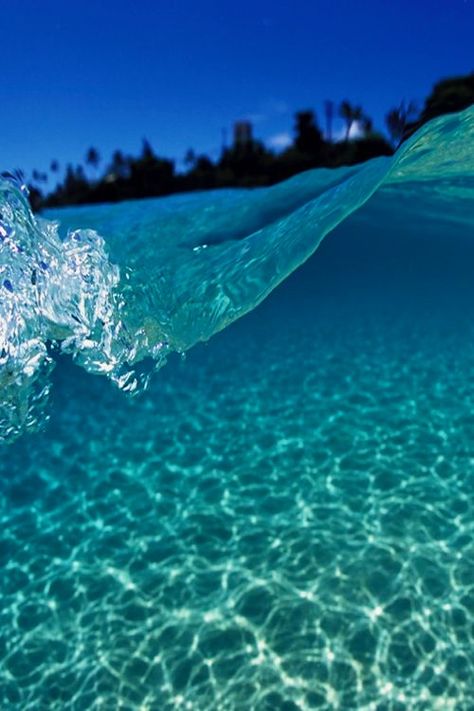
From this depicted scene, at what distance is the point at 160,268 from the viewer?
11.2m

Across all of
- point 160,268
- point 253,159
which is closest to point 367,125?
point 253,159

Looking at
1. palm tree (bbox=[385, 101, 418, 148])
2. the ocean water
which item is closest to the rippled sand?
the ocean water

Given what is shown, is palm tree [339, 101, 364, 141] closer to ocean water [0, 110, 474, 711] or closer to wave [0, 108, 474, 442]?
wave [0, 108, 474, 442]

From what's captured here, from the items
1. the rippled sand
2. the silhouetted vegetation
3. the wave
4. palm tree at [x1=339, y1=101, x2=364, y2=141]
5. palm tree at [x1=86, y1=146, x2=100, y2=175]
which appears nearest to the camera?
the rippled sand

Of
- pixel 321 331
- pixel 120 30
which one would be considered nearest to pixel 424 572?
pixel 120 30

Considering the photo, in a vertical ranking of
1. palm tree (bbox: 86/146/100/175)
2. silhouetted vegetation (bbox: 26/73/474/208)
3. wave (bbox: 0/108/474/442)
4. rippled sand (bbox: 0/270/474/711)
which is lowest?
rippled sand (bbox: 0/270/474/711)

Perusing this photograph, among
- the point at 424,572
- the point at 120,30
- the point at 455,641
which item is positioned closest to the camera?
the point at 455,641

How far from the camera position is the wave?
734cm

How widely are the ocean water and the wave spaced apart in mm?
47

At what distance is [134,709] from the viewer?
5090 mm

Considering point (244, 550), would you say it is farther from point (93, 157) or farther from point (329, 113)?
point (93, 157)

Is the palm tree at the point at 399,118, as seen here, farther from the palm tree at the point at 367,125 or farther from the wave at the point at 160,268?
the wave at the point at 160,268

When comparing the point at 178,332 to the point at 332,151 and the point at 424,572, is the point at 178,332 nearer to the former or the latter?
the point at 332,151

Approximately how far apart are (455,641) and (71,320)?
6.34 m
